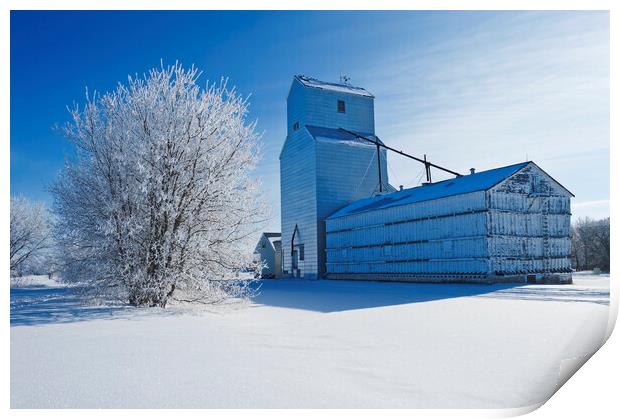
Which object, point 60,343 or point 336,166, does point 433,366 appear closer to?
point 60,343

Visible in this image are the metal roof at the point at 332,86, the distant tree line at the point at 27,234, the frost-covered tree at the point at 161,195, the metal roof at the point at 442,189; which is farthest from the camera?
the metal roof at the point at 332,86

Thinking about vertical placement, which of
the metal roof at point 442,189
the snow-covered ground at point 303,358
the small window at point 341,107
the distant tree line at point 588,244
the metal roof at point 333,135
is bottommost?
the snow-covered ground at point 303,358

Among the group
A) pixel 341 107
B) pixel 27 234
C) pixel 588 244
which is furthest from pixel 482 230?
pixel 27 234

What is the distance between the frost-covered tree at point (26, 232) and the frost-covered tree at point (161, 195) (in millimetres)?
9292

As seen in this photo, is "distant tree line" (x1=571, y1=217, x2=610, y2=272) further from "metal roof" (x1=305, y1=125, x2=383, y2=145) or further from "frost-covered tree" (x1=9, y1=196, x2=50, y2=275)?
"frost-covered tree" (x1=9, y1=196, x2=50, y2=275)

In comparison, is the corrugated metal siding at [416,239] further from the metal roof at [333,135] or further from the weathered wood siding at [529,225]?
the metal roof at [333,135]

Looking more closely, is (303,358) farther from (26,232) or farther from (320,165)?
(320,165)

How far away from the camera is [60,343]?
726cm

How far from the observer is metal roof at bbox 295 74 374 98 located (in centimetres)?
3647

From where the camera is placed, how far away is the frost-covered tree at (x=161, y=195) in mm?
12539

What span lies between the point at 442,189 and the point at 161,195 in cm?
1784

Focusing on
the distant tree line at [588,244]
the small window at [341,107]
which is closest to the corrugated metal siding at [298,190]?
the small window at [341,107]

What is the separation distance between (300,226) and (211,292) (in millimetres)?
24823

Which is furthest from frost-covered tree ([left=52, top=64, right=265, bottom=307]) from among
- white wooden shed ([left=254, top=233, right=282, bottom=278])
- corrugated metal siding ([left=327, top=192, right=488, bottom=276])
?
white wooden shed ([left=254, top=233, right=282, bottom=278])
